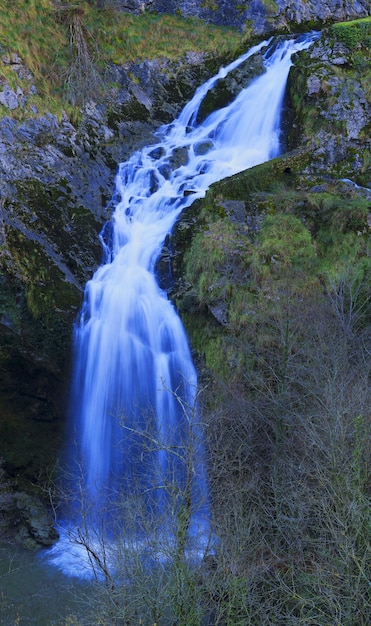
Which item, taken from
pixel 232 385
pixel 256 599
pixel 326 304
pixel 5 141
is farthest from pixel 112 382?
pixel 5 141

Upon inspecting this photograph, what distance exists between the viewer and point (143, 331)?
49.4ft

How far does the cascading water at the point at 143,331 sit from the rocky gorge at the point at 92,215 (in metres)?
0.57

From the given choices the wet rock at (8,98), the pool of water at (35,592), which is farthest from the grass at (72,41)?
the pool of water at (35,592)

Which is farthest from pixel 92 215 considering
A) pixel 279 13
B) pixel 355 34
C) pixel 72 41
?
pixel 279 13

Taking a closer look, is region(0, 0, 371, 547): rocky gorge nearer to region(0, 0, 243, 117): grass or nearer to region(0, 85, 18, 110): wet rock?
region(0, 85, 18, 110): wet rock

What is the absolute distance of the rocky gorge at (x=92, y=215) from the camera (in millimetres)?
14742

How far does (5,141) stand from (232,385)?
38.8 feet

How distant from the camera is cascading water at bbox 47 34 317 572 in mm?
13219

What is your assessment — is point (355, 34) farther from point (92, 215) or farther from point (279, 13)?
point (92, 215)

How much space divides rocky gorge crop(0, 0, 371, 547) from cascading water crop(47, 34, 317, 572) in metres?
0.57

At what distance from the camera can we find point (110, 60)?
23.7 metres

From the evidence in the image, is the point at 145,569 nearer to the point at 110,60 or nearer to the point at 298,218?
the point at 298,218

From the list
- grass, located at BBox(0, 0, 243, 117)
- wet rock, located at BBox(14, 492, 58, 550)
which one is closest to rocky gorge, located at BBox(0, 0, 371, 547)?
wet rock, located at BBox(14, 492, 58, 550)

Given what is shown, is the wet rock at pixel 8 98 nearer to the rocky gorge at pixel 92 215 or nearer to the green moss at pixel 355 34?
the rocky gorge at pixel 92 215
